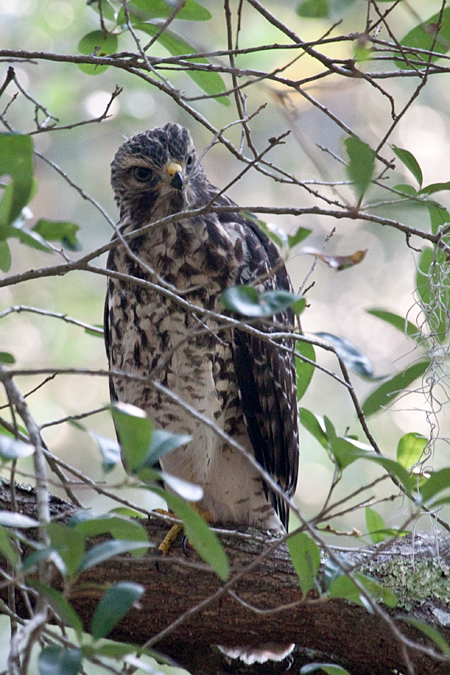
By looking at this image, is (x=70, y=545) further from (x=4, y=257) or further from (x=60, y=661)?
(x=4, y=257)

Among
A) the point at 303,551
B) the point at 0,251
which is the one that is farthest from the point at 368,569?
the point at 0,251

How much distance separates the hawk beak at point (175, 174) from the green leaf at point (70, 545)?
1576 millimetres

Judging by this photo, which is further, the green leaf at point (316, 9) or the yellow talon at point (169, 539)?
the yellow talon at point (169, 539)

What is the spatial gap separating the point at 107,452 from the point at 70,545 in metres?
0.14

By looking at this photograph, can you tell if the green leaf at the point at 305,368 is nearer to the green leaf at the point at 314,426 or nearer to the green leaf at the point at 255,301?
the green leaf at the point at 314,426

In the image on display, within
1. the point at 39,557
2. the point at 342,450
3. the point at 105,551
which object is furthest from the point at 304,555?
the point at 39,557

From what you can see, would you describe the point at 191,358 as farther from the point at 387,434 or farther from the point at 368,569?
the point at 387,434

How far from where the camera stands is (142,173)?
8.51ft

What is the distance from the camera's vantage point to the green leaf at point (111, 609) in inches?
35.0

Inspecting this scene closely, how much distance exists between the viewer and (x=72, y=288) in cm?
594

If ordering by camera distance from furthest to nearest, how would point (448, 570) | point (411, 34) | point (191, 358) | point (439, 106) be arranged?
point (439, 106), point (191, 358), point (448, 570), point (411, 34)

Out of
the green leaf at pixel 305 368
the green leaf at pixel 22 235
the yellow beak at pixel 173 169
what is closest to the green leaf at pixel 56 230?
the green leaf at pixel 22 235

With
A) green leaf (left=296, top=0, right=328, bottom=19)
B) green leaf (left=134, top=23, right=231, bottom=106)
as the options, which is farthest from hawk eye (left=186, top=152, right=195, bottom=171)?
green leaf (left=296, top=0, right=328, bottom=19)

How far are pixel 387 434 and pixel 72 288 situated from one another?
304 centimetres
